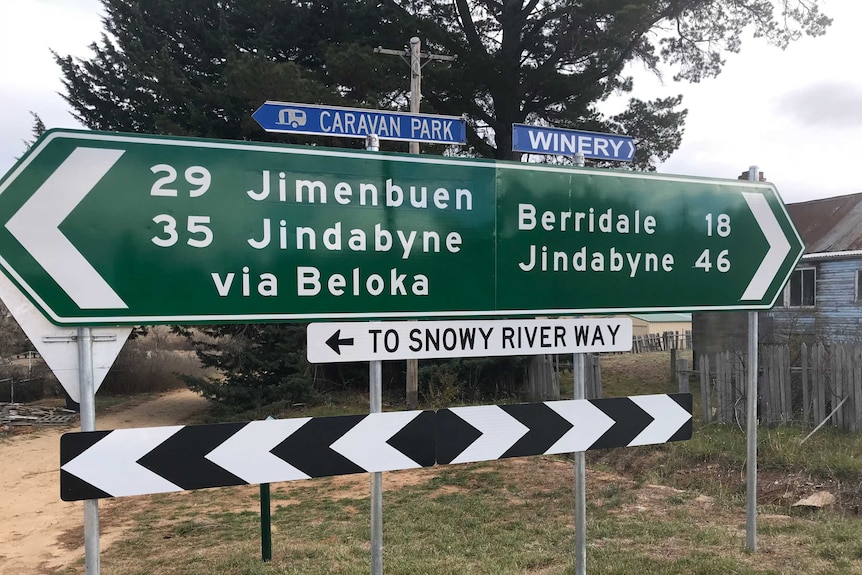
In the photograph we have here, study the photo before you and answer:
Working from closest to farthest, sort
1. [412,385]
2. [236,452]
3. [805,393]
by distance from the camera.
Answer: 1. [236,452]
2. [805,393]
3. [412,385]

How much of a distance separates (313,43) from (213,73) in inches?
132

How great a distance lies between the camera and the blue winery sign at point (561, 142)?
3.65 metres

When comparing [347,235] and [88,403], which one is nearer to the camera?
[88,403]

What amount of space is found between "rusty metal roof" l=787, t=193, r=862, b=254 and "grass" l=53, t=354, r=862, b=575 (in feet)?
34.1

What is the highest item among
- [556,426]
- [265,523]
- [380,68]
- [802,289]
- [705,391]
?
[380,68]

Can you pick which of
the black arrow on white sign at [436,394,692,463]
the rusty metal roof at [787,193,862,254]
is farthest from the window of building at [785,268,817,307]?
the black arrow on white sign at [436,394,692,463]

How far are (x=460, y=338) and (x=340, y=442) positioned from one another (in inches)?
28.2

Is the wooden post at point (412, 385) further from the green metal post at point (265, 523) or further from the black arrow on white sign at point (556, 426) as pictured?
the black arrow on white sign at point (556, 426)

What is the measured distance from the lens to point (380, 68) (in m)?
14.0

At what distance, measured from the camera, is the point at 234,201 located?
2.34 metres

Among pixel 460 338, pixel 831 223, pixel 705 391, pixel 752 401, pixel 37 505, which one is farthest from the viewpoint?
pixel 831 223

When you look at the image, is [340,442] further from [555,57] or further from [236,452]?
[555,57]

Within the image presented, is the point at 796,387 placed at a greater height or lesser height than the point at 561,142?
lesser

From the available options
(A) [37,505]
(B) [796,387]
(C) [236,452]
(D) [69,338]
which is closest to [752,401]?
(C) [236,452]
